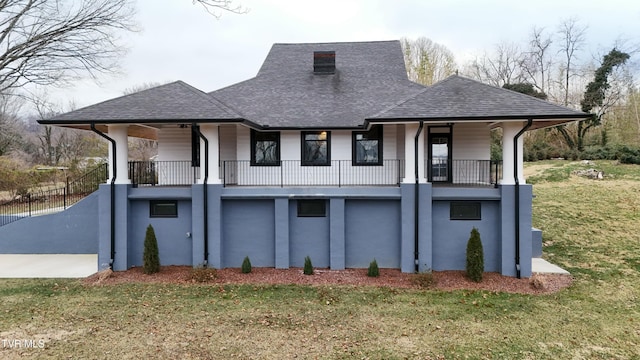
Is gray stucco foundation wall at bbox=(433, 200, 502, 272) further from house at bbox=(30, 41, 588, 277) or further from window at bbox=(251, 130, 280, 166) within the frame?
window at bbox=(251, 130, 280, 166)

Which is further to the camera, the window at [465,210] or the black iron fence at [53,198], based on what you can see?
the black iron fence at [53,198]

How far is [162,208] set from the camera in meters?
10.8

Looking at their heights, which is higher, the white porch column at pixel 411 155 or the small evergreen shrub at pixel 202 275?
the white porch column at pixel 411 155

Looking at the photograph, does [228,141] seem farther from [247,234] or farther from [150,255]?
[150,255]

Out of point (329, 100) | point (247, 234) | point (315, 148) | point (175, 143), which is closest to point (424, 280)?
point (247, 234)

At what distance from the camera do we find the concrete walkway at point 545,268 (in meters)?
10.3

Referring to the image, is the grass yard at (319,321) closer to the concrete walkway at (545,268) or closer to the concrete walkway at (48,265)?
the concrete walkway at (545,268)

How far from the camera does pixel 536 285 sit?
9078 mm

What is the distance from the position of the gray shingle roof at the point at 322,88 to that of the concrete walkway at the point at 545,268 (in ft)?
23.3

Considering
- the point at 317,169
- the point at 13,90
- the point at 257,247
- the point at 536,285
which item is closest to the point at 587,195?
the point at 536,285

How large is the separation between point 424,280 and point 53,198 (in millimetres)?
18974

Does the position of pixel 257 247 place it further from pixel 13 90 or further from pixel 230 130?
pixel 13 90

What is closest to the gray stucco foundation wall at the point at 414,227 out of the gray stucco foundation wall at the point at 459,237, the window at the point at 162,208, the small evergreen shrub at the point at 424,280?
the gray stucco foundation wall at the point at 459,237

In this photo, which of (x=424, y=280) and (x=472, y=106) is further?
(x=472, y=106)
